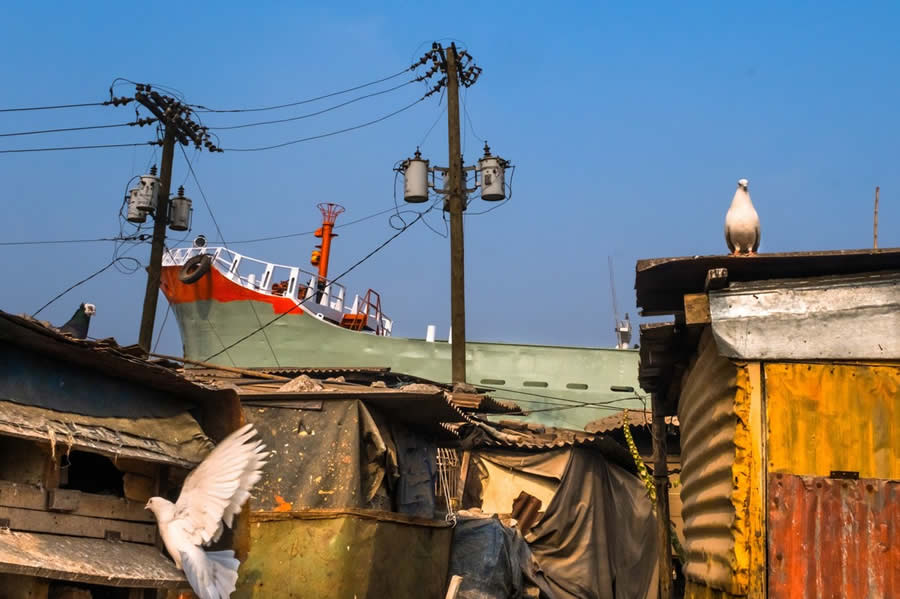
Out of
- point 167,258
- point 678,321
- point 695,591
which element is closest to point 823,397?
point 678,321

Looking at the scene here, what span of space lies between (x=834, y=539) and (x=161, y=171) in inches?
658

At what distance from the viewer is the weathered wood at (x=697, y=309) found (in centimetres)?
699

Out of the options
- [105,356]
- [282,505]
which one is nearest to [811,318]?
[105,356]

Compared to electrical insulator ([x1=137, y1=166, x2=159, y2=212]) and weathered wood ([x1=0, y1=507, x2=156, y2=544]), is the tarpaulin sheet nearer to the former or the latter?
weathered wood ([x1=0, y1=507, x2=156, y2=544])

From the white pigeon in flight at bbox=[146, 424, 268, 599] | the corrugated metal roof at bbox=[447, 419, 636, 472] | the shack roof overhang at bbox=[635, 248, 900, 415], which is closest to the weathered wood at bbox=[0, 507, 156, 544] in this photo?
the white pigeon in flight at bbox=[146, 424, 268, 599]

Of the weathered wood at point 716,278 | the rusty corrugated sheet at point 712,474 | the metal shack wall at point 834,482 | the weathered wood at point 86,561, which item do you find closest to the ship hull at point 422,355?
the rusty corrugated sheet at point 712,474

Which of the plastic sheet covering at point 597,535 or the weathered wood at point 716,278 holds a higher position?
the weathered wood at point 716,278

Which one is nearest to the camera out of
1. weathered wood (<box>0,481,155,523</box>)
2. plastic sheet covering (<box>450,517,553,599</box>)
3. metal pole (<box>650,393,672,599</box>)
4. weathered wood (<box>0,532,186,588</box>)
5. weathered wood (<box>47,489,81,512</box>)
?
weathered wood (<box>0,532,186,588</box>)

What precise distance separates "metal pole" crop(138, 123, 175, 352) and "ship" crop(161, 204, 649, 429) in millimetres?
4476

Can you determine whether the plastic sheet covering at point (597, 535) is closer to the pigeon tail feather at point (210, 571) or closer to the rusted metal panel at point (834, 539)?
the pigeon tail feather at point (210, 571)

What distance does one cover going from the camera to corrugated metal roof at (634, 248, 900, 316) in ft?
21.1

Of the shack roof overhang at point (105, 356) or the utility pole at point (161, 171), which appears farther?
the utility pole at point (161, 171)

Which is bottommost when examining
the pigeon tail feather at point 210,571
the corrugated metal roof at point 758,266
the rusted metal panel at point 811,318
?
the pigeon tail feather at point 210,571

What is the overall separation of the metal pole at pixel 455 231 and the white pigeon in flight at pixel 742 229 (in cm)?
944
